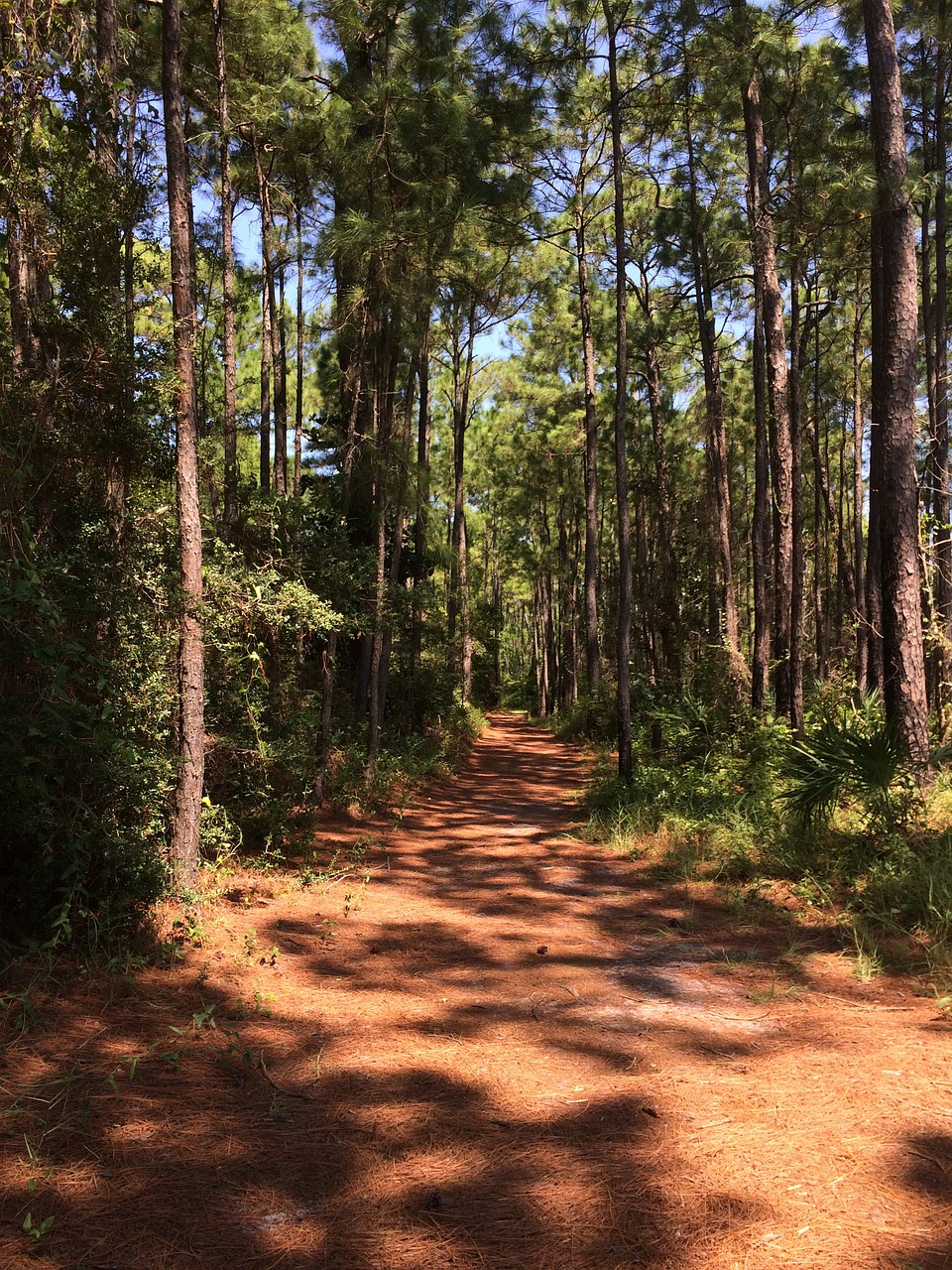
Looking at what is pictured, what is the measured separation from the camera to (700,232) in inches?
615

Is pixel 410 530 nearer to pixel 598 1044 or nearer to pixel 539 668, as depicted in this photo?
pixel 598 1044

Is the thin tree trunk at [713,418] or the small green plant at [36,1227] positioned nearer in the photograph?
the small green plant at [36,1227]

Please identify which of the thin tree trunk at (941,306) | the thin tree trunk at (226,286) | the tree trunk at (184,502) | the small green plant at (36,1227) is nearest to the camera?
the small green plant at (36,1227)

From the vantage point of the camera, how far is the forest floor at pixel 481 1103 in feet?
8.15

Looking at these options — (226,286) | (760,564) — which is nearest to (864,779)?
(760,564)

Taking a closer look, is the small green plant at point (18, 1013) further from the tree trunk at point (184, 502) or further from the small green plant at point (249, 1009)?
the tree trunk at point (184, 502)

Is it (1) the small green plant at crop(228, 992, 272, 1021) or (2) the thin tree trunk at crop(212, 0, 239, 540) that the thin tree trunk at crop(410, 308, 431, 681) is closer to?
(2) the thin tree trunk at crop(212, 0, 239, 540)

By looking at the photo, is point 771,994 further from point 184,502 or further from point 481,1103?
point 184,502

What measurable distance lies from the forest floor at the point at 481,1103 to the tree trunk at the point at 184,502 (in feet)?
2.68

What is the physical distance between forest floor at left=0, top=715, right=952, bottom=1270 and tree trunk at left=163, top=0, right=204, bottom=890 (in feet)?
2.68

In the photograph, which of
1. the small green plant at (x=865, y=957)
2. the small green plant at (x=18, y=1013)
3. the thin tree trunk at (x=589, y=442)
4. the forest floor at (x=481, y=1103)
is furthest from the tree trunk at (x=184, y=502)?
the thin tree trunk at (x=589, y=442)

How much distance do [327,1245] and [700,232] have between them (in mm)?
17344

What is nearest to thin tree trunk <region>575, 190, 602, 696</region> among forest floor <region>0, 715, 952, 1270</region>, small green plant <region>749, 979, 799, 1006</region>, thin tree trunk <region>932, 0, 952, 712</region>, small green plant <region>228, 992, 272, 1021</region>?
thin tree trunk <region>932, 0, 952, 712</region>

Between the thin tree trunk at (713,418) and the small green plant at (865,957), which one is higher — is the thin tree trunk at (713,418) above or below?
above
